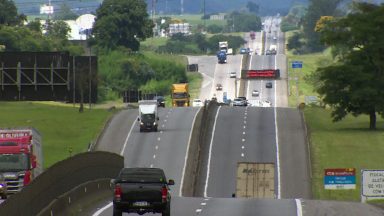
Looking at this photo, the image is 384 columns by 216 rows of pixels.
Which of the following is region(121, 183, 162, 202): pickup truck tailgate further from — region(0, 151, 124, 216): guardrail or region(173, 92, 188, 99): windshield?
region(173, 92, 188, 99): windshield

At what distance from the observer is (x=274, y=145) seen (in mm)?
124000

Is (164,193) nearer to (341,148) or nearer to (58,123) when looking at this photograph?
(341,148)

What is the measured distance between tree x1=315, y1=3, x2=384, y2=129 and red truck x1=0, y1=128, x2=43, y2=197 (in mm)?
74115

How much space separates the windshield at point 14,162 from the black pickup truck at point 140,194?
1697cm

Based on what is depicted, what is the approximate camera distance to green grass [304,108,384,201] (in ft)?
334

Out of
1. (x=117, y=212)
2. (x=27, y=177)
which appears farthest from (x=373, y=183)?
(x=117, y=212)

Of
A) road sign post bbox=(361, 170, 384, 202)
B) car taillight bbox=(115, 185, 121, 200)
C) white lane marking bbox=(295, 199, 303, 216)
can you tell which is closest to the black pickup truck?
car taillight bbox=(115, 185, 121, 200)

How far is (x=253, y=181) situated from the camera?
3593 inches

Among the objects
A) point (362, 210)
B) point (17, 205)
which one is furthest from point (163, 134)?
point (17, 205)

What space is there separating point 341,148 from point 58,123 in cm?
4097

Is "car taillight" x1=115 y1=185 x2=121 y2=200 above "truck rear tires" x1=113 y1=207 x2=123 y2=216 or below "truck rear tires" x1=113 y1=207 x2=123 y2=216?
above

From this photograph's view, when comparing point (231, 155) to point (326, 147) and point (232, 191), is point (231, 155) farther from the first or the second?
point (232, 191)

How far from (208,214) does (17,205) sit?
12.6 metres

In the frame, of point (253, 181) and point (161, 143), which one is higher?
point (161, 143)
